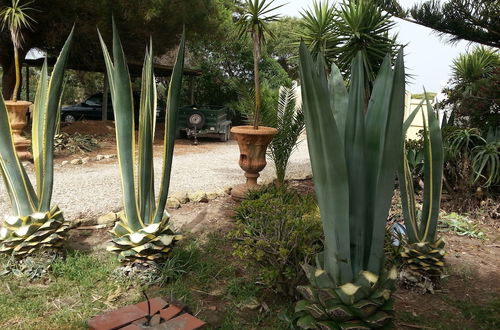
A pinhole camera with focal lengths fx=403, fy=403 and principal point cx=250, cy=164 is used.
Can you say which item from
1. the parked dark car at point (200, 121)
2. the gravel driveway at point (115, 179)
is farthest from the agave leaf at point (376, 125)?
the parked dark car at point (200, 121)

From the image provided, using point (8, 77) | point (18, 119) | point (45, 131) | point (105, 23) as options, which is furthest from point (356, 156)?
point (8, 77)

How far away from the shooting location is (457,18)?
5938mm

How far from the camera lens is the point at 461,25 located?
6.02 metres

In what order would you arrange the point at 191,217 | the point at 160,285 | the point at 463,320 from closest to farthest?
the point at 463,320 → the point at 160,285 → the point at 191,217

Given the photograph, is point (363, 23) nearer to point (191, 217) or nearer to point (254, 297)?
point (191, 217)

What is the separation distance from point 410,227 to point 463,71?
614 cm

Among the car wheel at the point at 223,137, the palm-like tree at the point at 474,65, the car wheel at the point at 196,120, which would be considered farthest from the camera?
the car wheel at the point at 223,137

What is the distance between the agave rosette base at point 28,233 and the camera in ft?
A: 9.57

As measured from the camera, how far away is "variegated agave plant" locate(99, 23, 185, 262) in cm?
271

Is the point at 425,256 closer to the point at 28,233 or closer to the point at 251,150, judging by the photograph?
the point at 251,150

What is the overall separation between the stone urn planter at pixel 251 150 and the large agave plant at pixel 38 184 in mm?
2207

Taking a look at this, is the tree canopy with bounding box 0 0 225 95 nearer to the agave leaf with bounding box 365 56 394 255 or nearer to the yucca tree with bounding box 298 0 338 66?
the yucca tree with bounding box 298 0 338 66

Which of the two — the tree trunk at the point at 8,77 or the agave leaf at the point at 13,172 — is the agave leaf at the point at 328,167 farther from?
the tree trunk at the point at 8,77

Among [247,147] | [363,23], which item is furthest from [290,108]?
[363,23]
